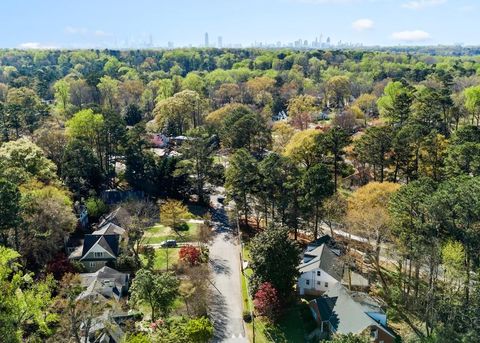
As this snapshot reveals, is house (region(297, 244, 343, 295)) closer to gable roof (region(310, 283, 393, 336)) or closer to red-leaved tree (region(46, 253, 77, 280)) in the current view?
gable roof (region(310, 283, 393, 336))

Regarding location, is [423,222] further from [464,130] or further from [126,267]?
[126,267]

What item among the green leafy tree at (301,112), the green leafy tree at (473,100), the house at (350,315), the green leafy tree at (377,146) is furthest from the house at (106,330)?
the green leafy tree at (473,100)

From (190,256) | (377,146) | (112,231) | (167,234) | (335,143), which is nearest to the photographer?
(190,256)

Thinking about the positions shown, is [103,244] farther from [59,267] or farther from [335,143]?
[335,143]

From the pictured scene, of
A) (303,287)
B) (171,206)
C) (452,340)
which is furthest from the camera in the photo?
(171,206)

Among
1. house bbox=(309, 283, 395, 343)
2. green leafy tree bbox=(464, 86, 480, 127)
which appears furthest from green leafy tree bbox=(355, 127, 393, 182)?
green leafy tree bbox=(464, 86, 480, 127)

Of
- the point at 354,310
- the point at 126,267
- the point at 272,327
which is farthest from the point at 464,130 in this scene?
the point at 126,267

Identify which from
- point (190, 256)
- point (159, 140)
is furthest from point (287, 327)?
point (159, 140)
